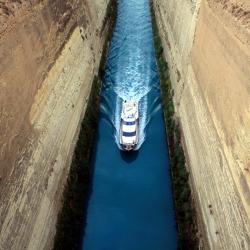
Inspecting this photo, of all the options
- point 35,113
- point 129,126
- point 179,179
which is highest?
point 35,113

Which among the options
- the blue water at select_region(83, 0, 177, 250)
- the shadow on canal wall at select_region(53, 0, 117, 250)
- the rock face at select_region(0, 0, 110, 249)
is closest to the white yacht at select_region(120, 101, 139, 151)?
the blue water at select_region(83, 0, 177, 250)

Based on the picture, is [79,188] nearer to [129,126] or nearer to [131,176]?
[131,176]

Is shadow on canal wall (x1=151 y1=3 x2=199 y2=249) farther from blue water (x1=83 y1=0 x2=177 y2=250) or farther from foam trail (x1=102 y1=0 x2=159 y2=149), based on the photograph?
foam trail (x1=102 y1=0 x2=159 y2=149)

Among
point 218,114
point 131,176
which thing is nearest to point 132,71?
point 131,176

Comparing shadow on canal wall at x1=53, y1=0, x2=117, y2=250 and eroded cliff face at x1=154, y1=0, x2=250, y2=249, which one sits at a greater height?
eroded cliff face at x1=154, y1=0, x2=250, y2=249

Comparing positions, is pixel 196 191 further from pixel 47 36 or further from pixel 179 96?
pixel 47 36

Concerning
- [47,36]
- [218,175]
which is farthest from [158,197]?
[47,36]

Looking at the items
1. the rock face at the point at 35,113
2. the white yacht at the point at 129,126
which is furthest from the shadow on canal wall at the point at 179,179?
the rock face at the point at 35,113
